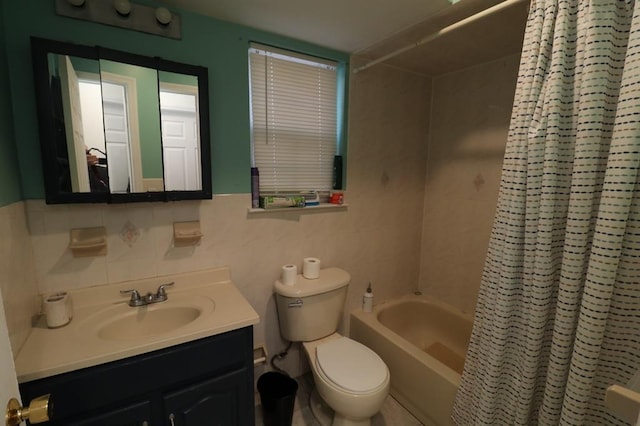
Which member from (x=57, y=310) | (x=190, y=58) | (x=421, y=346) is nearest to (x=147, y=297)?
(x=57, y=310)

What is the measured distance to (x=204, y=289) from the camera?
4.95ft

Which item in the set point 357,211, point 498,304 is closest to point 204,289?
point 357,211

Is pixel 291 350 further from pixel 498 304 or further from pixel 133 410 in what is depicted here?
pixel 498 304

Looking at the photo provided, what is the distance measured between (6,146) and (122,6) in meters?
0.70

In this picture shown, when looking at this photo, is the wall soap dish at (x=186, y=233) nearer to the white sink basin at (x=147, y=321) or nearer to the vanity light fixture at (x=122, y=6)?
the white sink basin at (x=147, y=321)

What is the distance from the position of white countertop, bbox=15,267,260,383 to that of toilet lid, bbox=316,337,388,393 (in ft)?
1.79

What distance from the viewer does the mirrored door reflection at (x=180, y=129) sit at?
1355mm

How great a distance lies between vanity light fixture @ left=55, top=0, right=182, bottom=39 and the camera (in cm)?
118

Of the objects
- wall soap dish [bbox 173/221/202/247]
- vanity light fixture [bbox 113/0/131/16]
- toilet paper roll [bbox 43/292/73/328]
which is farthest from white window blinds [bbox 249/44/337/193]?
toilet paper roll [bbox 43/292/73/328]

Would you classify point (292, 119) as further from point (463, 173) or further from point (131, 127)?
point (463, 173)

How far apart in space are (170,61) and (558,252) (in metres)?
1.75

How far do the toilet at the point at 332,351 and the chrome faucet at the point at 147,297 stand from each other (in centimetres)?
57

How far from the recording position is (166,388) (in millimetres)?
1129

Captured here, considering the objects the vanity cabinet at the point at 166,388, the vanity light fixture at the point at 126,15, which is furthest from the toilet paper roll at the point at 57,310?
the vanity light fixture at the point at 126,15
